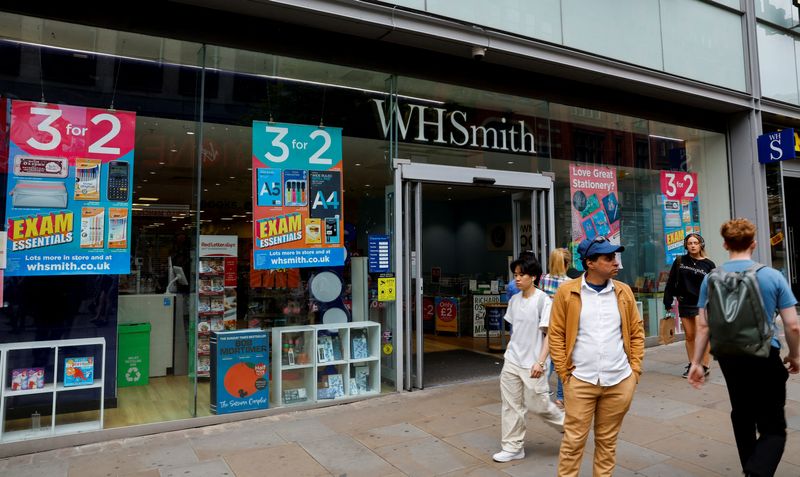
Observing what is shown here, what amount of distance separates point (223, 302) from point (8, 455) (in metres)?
2.62

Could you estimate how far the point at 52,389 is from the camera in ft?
16.3

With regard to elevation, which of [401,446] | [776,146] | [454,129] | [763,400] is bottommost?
[401,446]

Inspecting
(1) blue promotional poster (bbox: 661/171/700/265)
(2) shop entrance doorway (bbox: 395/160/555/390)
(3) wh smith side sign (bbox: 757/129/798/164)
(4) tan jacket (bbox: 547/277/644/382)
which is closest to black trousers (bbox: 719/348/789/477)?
(4) tan jacket (bbox: 547/277/644/382)

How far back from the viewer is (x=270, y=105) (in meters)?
6.11

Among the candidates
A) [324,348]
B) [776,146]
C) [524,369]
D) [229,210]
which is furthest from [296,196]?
[776,146]

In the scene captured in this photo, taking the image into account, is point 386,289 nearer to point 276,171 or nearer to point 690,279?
point 276,171

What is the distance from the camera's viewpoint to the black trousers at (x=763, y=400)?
3.12m

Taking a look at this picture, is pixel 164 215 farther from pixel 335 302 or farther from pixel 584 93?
pixel 584 93

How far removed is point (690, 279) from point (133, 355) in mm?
6918

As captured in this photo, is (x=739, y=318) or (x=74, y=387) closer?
(x=739, y=318)

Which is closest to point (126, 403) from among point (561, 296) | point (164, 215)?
point (164, 215)

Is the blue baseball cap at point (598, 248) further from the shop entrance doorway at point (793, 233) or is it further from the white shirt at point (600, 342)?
the shop entrance doorway at point (793, 233)

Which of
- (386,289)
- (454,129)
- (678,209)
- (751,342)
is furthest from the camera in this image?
(678,209)

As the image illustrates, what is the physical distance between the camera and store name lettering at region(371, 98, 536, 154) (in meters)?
6.90
